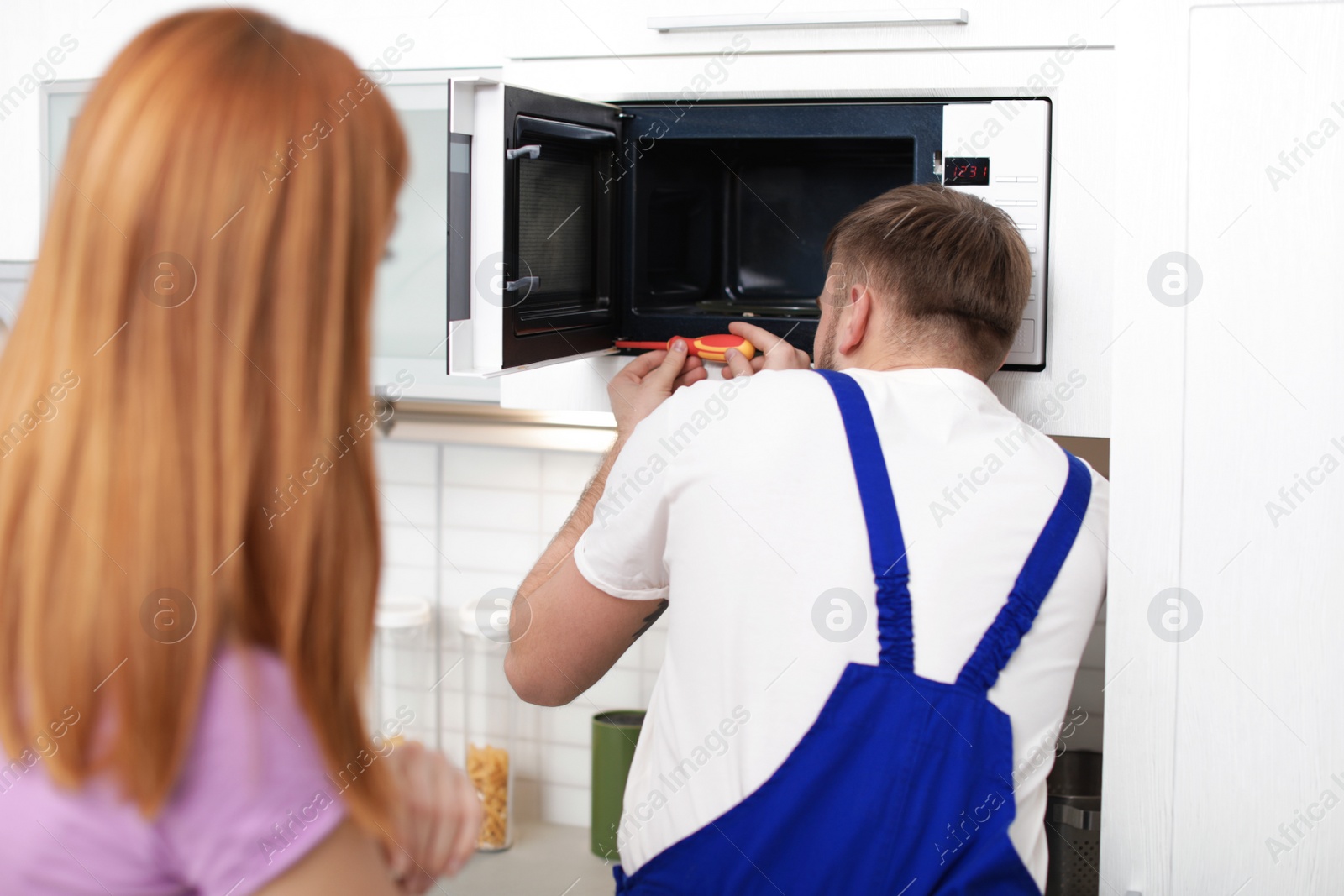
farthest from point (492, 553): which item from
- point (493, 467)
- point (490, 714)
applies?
point (490, 714)

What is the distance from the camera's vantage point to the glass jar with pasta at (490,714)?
66.7 inches

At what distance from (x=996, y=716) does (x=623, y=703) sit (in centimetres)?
91

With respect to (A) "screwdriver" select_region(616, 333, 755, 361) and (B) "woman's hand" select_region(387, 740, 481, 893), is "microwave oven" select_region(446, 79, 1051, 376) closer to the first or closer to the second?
(A) "screwdriver" select_region(616, 333, 755, 361)

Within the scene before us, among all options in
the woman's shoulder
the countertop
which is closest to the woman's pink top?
the woman's shoulder

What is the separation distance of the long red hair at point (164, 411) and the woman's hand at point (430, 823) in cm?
7

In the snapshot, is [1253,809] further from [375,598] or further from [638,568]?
[375,598]

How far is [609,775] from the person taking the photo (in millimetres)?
1653

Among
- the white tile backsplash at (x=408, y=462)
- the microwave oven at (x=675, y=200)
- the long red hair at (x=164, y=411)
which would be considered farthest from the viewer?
the white tile backsplash at (x=408, y=462)

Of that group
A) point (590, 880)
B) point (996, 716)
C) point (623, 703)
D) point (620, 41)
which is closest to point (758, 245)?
point (620, 41)

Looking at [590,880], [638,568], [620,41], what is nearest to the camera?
[638,568]

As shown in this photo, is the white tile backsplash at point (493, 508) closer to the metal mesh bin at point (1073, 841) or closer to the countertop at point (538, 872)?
the countertop at point (538, 872)

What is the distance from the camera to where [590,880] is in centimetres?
162

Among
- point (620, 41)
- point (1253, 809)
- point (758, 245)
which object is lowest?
point (1253, 809)

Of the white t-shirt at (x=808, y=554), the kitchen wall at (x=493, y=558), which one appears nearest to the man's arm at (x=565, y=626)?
the white t-shirt at (x=808, y=554)
